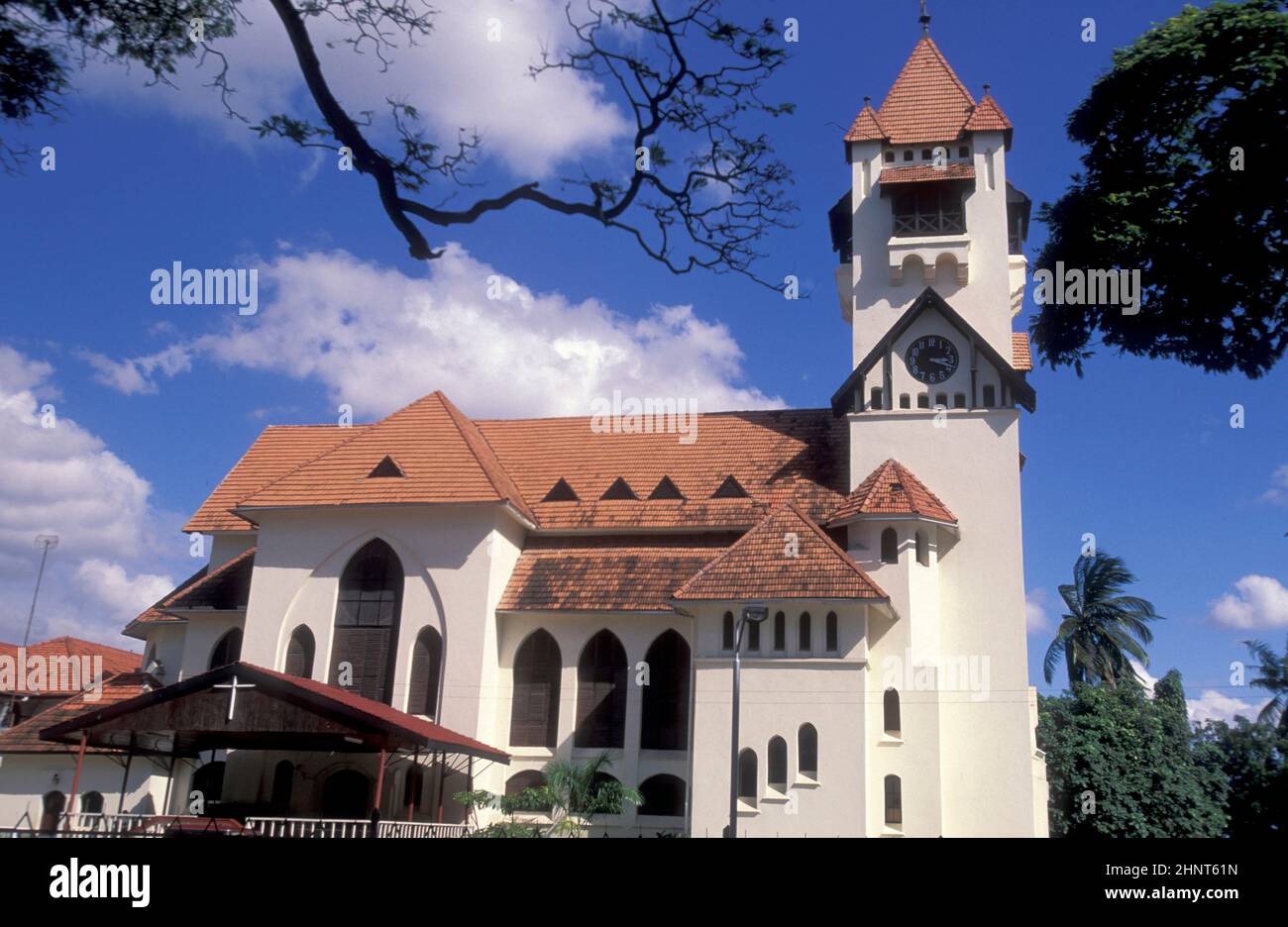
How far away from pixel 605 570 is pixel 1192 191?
16.0 metres

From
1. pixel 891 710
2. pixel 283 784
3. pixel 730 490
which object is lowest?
pixel 283 784

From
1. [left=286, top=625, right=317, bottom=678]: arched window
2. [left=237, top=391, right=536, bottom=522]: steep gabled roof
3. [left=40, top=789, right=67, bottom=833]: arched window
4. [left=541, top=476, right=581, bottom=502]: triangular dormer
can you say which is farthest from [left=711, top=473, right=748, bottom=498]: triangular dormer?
[left=40, top=789, right=67, bottom=833]: arched window

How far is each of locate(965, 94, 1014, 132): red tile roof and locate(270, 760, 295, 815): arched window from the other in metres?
24.3

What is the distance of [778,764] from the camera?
77.6 ft

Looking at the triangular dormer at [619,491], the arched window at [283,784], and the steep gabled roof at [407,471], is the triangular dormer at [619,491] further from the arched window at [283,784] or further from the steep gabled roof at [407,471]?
the arched window at [283,784]

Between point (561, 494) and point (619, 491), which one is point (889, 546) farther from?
point (561, 494)

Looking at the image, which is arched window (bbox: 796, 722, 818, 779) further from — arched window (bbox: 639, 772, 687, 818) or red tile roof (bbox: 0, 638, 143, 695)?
red tile roof (bbox: 0, 638, 143, 695)

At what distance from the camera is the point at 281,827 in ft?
68.9

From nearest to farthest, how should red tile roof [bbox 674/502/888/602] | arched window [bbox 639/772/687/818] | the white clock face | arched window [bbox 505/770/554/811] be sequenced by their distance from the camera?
red tile roof [bbox 674/502/888/602], arched window [bbox 639/772/687/818], arched window [bbox 505/770/554/811], the white clock face

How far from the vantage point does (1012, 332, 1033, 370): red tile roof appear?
29781mm

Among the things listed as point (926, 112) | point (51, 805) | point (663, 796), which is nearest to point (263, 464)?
point (51, 805)
